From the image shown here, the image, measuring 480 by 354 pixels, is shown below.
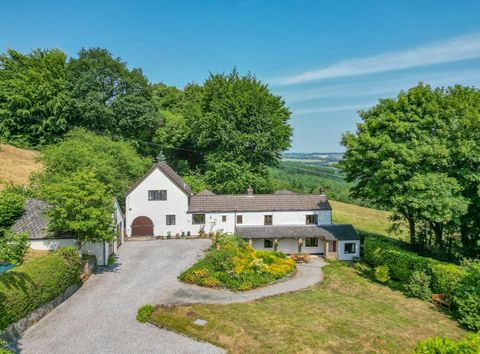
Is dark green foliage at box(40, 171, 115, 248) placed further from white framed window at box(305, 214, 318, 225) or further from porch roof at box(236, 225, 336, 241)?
white framed window at box(305, 214, 318, 225)

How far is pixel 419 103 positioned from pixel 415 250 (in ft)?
48.7

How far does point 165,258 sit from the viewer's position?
2945cm

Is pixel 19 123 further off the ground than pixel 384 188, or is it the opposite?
pixel 19 123

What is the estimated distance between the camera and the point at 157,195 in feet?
122

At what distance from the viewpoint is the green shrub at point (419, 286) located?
83.2 ft

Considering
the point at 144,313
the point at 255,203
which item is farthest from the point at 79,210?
the point at 255,203

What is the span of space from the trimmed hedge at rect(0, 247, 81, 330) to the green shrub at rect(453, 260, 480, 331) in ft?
82.5

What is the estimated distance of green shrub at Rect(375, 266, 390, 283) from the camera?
1119 inches

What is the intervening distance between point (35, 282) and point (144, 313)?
594cm

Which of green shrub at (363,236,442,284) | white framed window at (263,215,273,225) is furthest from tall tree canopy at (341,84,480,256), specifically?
white framed window at (263,215,273,225)

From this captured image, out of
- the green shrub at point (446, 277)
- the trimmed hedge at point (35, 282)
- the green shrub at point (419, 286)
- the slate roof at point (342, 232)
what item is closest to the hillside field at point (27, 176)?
the slate roof at point (342, 232)

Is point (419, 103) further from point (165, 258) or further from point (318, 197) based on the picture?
point (165, 258)

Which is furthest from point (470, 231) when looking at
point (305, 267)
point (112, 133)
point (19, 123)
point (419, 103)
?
point (19, 123)

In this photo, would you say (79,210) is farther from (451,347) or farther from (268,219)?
(451,347)
